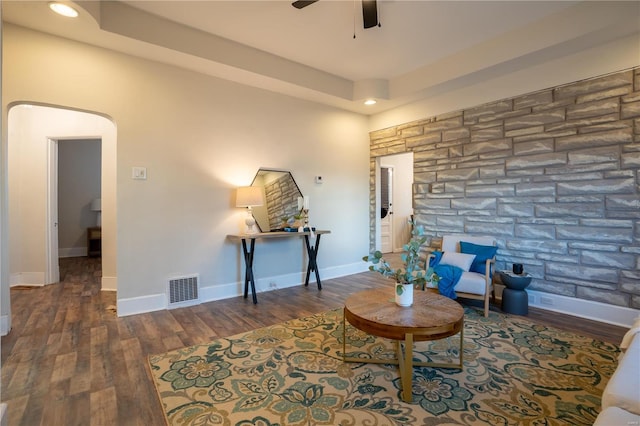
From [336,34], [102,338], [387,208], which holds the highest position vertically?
[336,34]

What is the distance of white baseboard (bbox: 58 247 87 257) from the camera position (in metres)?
7.11

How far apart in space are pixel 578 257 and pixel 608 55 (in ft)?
6.88

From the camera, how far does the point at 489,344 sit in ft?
8.89

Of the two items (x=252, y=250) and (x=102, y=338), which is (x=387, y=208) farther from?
(x=102, y=338)

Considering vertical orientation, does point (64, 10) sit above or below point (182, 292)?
above

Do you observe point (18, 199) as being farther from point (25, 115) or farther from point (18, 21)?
point (18, 21)

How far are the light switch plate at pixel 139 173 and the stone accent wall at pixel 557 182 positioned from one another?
393 centimetres

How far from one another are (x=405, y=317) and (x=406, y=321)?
0.07 metres

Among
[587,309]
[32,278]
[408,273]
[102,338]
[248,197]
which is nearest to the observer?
[408,273]

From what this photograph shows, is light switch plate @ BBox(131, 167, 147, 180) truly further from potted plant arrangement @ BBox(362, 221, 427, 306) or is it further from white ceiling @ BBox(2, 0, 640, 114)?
potted plant arrangement @ BBox(362, 221, 427, 306)

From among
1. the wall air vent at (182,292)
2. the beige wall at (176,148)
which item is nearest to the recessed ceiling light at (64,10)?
the beige wall at (176,148)

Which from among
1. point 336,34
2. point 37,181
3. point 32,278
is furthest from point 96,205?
point 336,34

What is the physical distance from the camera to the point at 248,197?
3998mm

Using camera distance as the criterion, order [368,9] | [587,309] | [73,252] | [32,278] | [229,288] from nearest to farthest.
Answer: [368,9], [587,309], [229,288], [32,278], [73,252]
